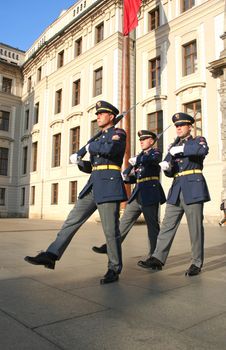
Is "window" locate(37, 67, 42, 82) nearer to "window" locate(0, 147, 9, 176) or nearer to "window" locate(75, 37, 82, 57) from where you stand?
"window" locate(75, 37, 82, 57)

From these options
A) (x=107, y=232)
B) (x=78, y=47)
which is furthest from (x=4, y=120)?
(x=107, y=232)

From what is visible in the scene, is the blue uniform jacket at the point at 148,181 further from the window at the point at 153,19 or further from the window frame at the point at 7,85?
the window frame at the point at 7,85

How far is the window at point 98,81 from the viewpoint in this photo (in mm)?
24250

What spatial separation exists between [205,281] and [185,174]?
1.32 m

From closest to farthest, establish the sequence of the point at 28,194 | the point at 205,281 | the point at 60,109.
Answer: the point at 205,281, the point at 60,109, the point at 28,194

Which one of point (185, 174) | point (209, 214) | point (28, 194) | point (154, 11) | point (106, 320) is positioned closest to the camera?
point (106, 320)

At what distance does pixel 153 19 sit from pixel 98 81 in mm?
5253

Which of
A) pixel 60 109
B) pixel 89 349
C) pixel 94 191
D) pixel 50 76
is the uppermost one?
pixel 50 76

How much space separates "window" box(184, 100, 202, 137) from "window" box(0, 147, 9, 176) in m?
18.8

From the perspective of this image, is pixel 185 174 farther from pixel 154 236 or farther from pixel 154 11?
pixel 154 11

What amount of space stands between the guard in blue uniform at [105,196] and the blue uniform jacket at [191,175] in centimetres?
85

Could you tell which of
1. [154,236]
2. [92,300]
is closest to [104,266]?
[154,236]

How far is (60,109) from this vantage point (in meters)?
27.8

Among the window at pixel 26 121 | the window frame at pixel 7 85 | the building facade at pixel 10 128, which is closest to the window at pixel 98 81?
the window at pixel 26 121
